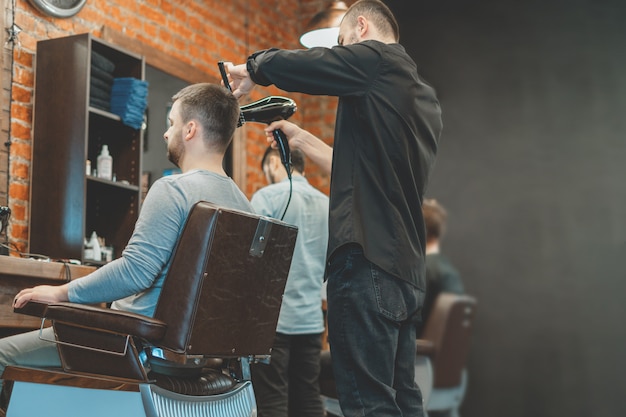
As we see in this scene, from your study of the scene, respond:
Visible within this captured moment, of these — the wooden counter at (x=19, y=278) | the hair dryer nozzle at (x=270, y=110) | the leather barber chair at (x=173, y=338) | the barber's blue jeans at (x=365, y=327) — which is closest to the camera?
the barber's blue jeans at (x=365, y=327)

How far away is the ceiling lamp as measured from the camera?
4.10m

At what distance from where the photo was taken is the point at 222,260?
1.70m

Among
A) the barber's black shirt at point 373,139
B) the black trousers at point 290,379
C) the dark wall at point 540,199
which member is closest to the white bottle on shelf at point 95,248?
the black trousers at point 290,379

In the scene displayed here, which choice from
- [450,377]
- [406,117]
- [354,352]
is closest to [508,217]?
[450,377]

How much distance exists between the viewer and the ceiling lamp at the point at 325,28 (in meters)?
4.10

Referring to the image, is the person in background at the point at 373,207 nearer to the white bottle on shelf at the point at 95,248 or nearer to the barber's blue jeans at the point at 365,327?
the barber's blue jeans at the point at 365,327

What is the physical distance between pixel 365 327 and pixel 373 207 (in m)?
0.27

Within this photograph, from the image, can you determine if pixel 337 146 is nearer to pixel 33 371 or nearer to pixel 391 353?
pixel 391 353

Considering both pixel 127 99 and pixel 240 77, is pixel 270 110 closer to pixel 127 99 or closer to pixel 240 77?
pixel 240 77

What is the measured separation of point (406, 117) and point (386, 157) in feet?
0.38

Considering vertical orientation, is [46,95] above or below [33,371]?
above

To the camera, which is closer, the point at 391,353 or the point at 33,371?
the point at 391,353

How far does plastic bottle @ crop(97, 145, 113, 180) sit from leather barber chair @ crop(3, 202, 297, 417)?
2063 millimetres

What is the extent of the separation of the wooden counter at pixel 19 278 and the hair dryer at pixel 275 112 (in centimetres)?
A: 102
